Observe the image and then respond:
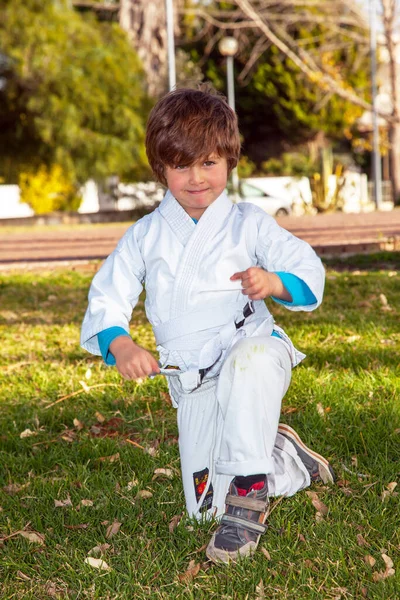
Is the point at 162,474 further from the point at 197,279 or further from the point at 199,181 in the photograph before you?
the point at 199,181

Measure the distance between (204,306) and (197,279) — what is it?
3.6 inches

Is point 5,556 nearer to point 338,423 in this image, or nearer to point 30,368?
point 338,423

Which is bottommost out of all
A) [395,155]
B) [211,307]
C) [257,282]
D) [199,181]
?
[395,155]

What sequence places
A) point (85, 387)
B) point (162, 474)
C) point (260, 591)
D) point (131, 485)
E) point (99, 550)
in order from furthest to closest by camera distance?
point (85, 387) < point (162, 474) < point (131, 485) < point (99, 550) < point (260, 591)

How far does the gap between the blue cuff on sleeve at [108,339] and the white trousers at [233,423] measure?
335 millimetres

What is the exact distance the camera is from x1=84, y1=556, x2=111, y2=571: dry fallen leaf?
2.53m

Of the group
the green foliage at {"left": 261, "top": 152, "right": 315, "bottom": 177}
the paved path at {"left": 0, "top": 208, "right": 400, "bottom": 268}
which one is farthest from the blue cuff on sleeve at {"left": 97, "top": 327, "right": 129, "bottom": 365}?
the green foliage at {"left": 261, "top": 152, "right": 315, "bottom": 177}

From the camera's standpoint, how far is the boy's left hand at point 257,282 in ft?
8.27

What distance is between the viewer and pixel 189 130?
2.85m

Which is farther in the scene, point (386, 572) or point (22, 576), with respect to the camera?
point (22, 576)

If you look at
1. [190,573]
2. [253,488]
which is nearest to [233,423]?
[253,488]

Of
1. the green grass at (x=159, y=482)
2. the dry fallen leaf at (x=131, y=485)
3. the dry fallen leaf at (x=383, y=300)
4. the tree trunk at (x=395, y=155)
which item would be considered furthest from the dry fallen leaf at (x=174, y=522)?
the tree trunk at (x=395, y=155)

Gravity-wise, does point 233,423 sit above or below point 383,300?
above

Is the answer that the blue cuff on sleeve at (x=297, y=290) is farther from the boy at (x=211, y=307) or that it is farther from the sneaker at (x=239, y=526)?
the sneaker at (x=239, y=526)
